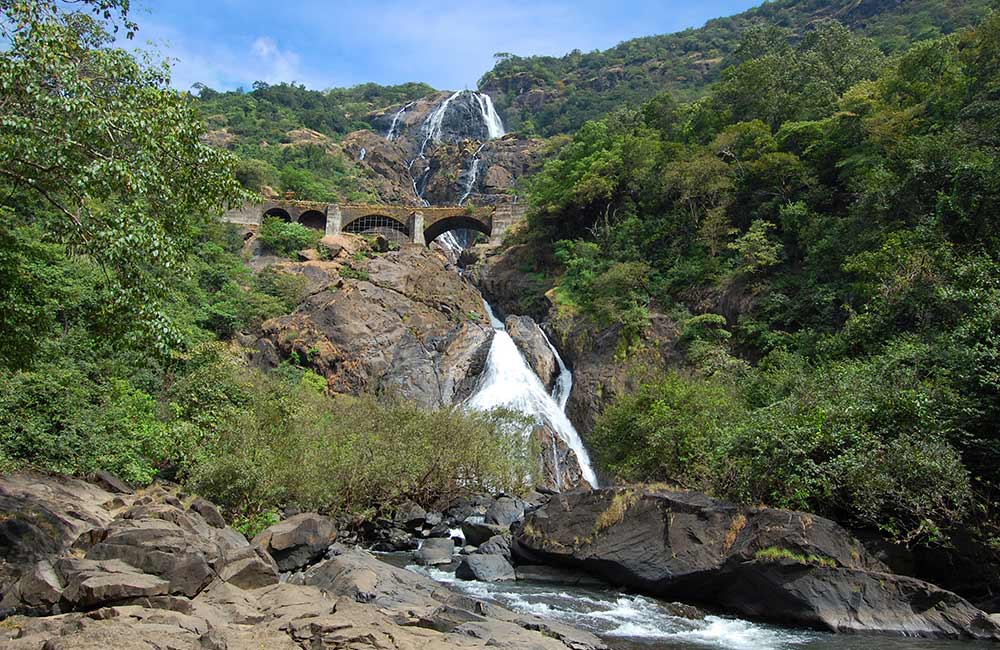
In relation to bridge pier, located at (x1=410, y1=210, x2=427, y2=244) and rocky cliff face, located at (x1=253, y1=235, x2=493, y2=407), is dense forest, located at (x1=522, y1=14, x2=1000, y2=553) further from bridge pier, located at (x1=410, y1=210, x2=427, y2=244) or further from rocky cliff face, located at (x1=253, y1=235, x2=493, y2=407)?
bridge pier, located at (x1=410, y1=210, x2=427, y2=244)

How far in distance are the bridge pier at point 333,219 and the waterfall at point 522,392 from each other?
Result: 781 inches

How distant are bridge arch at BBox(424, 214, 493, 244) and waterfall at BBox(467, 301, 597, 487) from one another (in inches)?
681

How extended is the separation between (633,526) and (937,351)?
7.82 m

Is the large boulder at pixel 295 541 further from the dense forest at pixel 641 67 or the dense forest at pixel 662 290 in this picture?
the dense forest at pixel 641 67

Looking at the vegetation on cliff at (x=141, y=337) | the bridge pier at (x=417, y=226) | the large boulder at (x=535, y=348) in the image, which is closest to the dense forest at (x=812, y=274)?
the large boulder at (x=535, y=348)

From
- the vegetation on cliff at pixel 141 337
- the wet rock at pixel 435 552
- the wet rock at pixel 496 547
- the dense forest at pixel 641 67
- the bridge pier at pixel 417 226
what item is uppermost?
the dense forest at pixel 641 67

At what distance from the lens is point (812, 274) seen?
27.4m

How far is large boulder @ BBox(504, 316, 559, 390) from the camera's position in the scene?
32781mm

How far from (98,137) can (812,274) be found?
85.8 feet

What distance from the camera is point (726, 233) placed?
32750mm

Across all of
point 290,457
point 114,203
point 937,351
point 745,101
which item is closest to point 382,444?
point 290,457

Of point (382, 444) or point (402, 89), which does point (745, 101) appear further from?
point (402, 89)

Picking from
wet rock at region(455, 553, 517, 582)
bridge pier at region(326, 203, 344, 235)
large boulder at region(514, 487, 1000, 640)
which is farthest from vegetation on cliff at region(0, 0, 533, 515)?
bridge pier at region(326, 203, 344, 235)

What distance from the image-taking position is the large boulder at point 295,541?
13414 millimetres
